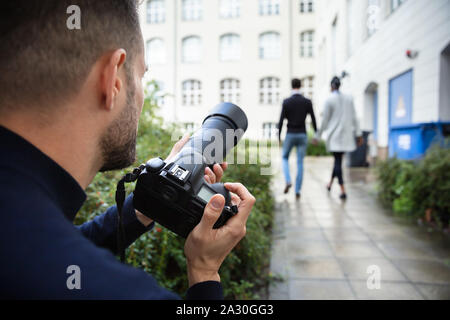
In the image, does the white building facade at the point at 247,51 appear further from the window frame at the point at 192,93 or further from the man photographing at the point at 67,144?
the man photographing at the point at 67,144

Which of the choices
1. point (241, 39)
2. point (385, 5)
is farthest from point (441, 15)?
point (241, 39)

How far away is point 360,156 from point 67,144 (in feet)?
37.1

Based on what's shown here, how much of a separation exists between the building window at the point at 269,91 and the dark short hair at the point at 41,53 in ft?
89.5

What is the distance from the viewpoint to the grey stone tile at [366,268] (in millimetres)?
3172

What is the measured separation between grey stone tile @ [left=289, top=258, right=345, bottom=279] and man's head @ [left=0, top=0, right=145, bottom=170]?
8.96ft

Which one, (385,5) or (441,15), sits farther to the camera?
(385,5)

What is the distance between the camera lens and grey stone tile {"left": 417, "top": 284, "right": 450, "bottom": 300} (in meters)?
2.75

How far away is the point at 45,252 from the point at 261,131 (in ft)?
85.8

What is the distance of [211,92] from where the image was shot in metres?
28.1

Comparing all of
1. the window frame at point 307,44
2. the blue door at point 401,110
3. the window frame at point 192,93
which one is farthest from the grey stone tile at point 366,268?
the window frame at point 192,93

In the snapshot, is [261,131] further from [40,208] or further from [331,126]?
[40,208]

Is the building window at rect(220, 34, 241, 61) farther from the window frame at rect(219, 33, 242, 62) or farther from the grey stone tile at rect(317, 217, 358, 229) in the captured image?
the grey stone tile at rect(317, 217, 358, 229)

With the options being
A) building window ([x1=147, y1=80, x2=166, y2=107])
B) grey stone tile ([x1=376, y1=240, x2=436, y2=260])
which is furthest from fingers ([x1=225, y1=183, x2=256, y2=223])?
building window ([x1=147, y1=80, x2=166, y2=107])

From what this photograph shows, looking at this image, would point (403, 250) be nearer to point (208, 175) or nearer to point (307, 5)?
point (208, 175)
